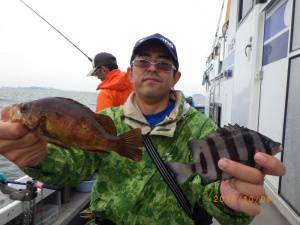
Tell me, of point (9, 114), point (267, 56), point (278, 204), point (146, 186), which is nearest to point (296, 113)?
point (278, 204)

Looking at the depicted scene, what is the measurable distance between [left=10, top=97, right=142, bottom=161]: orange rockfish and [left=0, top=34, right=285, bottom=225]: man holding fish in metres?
0.01

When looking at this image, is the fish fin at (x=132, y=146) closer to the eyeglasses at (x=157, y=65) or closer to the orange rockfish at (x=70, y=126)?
the orange rockfish at (x=70, y=126)

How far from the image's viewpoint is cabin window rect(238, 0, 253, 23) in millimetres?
6203

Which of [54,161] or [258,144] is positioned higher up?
[258,144]

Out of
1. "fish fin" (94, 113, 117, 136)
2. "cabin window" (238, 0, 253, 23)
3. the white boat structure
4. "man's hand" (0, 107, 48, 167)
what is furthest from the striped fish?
"cabin window" (238, 0, 253, 23)

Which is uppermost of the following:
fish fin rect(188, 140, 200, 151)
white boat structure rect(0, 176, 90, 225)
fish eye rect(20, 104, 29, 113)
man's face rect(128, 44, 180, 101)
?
man's face rect(128, 44, 180, 101)

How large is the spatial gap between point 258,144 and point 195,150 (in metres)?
0.31

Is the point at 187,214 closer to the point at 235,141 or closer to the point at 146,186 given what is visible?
the point at 146,186

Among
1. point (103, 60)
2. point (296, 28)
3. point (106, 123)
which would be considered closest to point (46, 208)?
point (103, 60)

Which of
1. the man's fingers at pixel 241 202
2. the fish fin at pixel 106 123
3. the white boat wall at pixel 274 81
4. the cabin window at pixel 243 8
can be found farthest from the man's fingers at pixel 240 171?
the cabin window at pixel 243 8

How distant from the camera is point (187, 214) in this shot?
7.63ft

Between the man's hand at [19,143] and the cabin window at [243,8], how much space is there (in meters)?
5.11

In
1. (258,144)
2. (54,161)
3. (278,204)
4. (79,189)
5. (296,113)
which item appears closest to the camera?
(258,144)

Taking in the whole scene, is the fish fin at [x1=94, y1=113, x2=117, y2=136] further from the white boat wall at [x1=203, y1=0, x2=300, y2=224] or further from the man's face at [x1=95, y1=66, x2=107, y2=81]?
the man's face at [x1=95, y1=66, x2=107, y2=81]
